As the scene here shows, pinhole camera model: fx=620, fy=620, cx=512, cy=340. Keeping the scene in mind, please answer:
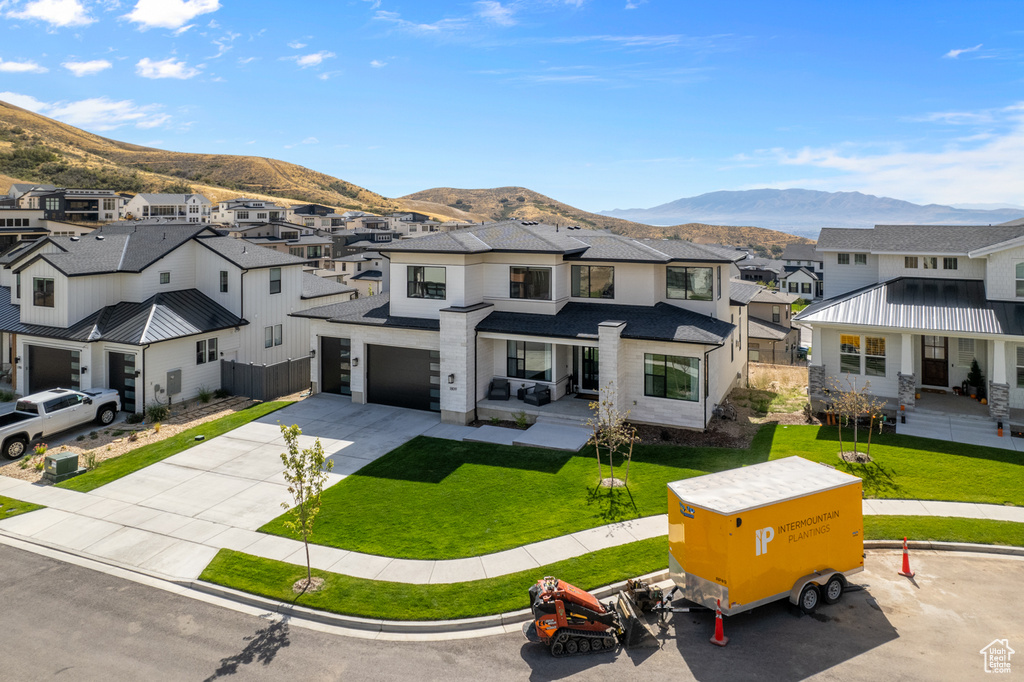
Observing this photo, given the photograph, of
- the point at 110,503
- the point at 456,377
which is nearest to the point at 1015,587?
the point at 456,377

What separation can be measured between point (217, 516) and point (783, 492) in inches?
588

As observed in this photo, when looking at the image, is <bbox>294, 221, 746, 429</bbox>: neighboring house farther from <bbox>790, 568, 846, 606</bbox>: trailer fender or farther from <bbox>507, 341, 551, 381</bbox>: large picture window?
<bbox>790, 568, 846, 606</bbox>: trailer fender

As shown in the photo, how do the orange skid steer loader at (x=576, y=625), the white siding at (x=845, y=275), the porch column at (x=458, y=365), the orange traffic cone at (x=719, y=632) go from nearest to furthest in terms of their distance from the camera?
the orange skid steer loader at (x=576, y=625) < the orange traffic cone at (x=719, y=632) < the porch column at (x=458, y=365) < the white siding at (x=845, y=275)

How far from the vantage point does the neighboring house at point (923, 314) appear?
23.8 metres

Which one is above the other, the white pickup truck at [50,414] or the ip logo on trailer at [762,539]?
the white pickup truck at [50,414]

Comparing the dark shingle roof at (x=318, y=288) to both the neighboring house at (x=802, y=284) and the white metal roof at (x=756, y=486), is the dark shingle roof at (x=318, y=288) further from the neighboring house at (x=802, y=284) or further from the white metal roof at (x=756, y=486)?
the neighboring house at (x=802, y=284)

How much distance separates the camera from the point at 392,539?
16.0 metres

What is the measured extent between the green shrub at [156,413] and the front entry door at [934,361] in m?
33.1

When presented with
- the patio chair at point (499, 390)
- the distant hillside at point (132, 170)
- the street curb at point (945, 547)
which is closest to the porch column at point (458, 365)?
the patio chair at point (499, 390)

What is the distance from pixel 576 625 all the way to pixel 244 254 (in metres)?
28.0

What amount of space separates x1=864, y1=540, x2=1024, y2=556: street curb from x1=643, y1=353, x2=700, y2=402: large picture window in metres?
9.04

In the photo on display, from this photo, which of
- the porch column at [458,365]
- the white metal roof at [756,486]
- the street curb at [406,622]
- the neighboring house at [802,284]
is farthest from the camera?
the neighboring house at [802,284]

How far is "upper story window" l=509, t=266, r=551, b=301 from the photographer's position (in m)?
27.3

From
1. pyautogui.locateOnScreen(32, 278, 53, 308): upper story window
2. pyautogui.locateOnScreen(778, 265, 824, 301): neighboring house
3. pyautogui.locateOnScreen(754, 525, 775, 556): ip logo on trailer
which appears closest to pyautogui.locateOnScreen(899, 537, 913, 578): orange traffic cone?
pyautogui.locateOnScreen(754, 525, 775, 556): ip logo on trailer
